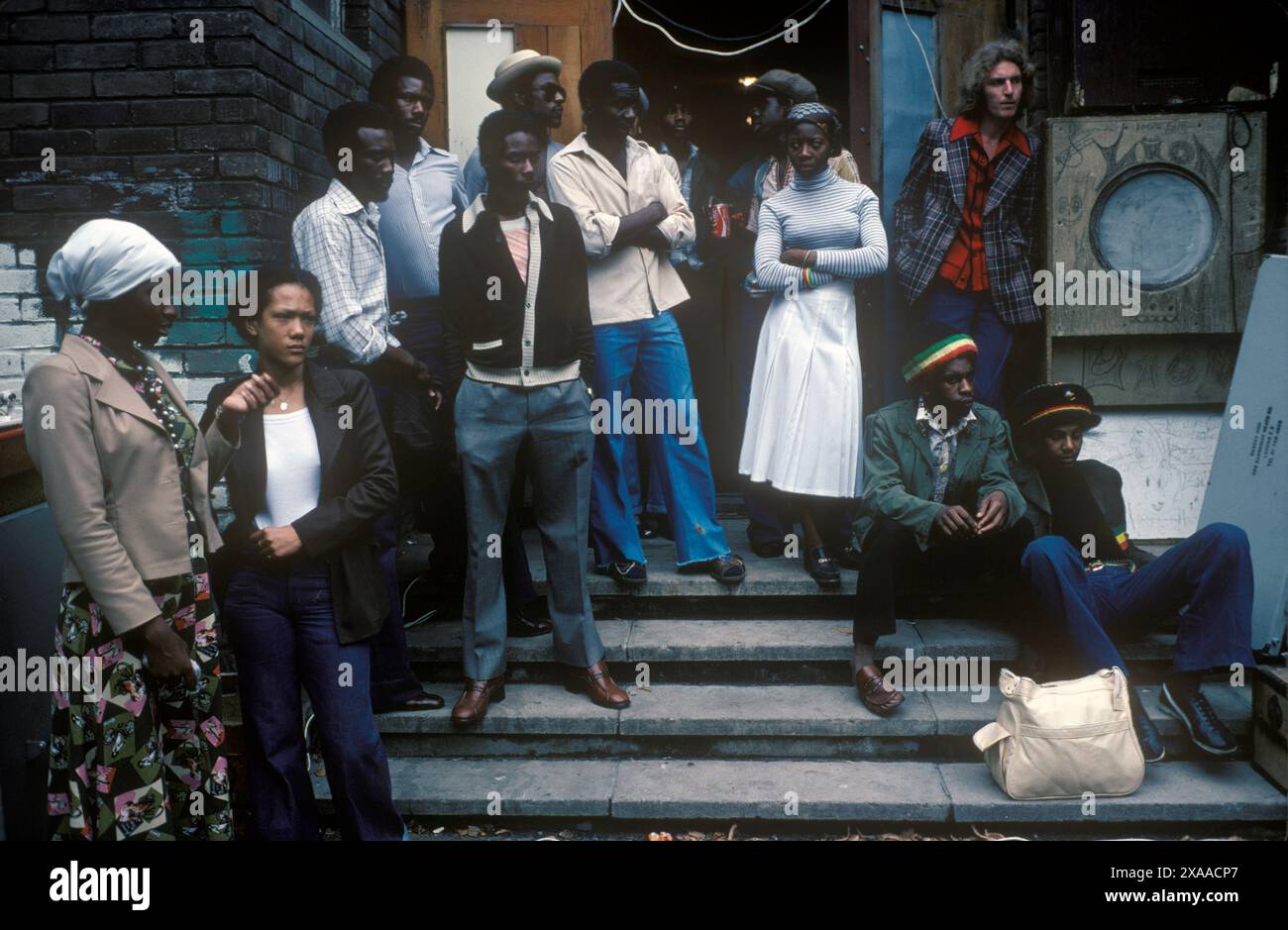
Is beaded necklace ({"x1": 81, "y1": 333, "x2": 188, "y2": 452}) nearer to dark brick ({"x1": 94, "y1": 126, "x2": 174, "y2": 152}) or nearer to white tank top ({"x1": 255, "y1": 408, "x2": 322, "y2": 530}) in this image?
white tank top ({"x1": 255, "y1": 408, "x2": 322, "y2": 530})

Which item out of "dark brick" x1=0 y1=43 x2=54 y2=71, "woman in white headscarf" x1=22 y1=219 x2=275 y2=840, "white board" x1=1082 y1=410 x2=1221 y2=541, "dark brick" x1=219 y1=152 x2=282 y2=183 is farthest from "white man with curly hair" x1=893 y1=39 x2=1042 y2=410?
"dark brick" x1=0 y1=43 x2=54 y2=71

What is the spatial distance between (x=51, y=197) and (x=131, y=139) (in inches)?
16.7

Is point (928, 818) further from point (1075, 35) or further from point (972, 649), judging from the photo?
point (1075, 35)

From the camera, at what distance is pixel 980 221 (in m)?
5.20

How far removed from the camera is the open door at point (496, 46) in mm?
6180

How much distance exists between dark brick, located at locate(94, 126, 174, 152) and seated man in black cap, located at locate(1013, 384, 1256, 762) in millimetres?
3779

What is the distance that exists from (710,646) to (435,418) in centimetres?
144

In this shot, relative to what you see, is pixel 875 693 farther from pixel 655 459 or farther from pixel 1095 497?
pixel 655 459

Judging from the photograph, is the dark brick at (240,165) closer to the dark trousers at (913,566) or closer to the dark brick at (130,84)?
the dark brick at (130,84)

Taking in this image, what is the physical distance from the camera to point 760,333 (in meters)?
5.04

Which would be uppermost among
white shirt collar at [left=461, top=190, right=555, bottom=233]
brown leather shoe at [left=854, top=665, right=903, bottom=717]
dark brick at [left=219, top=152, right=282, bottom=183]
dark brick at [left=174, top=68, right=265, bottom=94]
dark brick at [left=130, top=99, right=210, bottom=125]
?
dark brick at [left=174, top=68, right=265, bottom=94]

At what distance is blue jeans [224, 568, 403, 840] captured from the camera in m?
3.15

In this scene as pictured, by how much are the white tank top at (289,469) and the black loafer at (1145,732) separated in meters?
2.89

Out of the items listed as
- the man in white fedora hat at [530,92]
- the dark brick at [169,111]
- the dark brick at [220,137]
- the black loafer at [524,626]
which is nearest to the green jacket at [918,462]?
the black loafer at [524,626]
